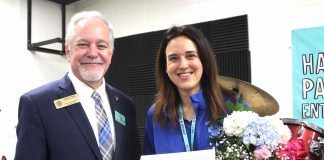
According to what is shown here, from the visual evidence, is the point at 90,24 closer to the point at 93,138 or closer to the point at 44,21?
the point at 93,138

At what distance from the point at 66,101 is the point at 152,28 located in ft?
14.0

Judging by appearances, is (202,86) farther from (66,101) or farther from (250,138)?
(66,101)

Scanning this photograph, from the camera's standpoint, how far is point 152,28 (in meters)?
6.10

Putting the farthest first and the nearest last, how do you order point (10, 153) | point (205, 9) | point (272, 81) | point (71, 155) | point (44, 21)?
point (44, 21), point (10, 153), point (205, 9), point (272, 81), point (71, 155)

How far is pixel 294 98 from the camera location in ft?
14.9

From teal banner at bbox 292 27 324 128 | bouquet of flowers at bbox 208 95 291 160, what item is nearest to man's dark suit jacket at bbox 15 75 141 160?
bouquet of flowers at bbox 208 95 291 160

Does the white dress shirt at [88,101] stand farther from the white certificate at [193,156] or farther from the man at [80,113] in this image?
the white certificate at [193,156]

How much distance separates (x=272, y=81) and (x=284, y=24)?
0.76 meters

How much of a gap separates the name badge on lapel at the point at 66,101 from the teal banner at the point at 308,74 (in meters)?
3.32

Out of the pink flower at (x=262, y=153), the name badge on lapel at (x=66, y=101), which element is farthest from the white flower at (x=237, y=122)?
the name badge on lapel at (x=66, y=101)

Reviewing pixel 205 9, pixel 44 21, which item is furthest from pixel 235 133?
pixel 44 21

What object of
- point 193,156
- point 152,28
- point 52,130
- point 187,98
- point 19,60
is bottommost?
point 193,156

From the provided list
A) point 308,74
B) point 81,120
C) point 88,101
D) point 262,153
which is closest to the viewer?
point 262,153

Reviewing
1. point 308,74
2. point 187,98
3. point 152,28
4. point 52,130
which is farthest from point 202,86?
point 152,28
